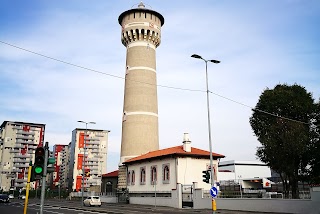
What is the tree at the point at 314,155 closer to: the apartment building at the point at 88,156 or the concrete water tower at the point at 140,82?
the concrete water tower at the point at 140,82

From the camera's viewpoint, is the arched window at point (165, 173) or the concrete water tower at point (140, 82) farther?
the concrete water tower at point (140, 82)

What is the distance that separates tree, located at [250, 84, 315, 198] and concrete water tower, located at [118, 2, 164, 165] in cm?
1890

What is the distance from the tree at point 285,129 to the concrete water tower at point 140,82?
18.9 meters

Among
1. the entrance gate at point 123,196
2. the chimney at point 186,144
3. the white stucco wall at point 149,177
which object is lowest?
the entrance gate at point 123,196

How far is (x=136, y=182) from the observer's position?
155 feet

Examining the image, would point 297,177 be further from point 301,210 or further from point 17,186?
point 17,186

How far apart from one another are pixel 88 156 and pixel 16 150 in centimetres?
2652

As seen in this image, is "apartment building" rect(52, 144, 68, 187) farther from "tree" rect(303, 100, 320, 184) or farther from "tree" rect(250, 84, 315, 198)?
"tree" rect(303, 100, 320, 184)

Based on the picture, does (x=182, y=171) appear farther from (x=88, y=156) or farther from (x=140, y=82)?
(x=88, y=156)

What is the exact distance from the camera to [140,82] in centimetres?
5288

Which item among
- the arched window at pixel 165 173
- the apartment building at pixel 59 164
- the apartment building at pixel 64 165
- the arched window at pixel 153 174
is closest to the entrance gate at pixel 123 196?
the arched window at pixel 153 174

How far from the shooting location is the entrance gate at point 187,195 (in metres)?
35.2

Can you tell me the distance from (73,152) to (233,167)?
58.7 m

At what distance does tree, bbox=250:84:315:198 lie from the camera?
106 feet
